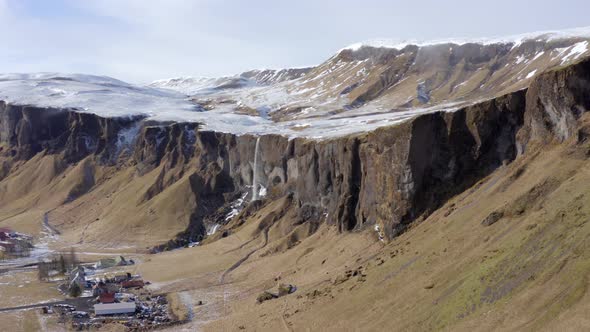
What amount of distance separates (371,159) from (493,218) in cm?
2022

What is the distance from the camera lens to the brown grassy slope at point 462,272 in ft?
105

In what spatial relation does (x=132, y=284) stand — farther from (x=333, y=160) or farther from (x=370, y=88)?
(x=370, y=88)

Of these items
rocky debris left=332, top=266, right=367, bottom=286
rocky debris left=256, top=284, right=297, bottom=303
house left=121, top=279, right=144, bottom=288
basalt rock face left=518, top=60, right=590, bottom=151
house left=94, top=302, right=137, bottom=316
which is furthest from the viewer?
house left=121, top=279, right=144, bottom=288

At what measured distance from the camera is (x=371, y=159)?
6125 centimetres

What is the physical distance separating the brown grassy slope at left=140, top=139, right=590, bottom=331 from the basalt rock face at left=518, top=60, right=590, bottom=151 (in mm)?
1936

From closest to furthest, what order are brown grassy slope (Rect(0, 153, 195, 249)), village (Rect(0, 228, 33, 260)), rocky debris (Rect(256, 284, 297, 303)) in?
rocky debris (Rect(256, 284, 297, 303))
village (Rect(0, 228, 33, 260))
brown grassy slope (Rect(0, 153, 195, 249))

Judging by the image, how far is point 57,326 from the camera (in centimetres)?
5131

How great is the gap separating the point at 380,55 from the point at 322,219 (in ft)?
363

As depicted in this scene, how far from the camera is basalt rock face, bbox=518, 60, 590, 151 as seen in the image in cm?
4553

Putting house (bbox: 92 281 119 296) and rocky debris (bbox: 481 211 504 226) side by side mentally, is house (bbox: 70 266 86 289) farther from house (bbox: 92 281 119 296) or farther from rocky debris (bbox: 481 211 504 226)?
rocky debris (bbox: 481 211 504 226)

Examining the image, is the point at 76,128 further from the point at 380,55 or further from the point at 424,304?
the point at 424,304

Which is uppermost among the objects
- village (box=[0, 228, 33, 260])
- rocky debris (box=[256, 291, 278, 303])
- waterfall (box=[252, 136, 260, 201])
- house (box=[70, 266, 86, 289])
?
waterfall (box=[252, 136, 260, 201])

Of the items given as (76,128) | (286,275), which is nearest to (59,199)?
(76,128)

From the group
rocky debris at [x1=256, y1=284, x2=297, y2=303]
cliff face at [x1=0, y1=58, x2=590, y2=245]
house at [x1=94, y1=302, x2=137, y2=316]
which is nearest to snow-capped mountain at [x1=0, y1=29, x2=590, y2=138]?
cliff face at [x1=0, y1=58, x2=590, y2=245]
